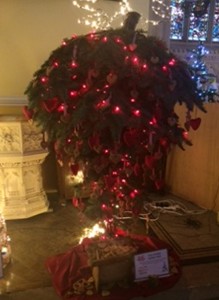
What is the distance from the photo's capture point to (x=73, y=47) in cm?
152

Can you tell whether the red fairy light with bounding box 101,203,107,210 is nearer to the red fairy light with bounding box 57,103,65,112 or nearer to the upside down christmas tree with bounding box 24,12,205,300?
the upside down christmas tree with bounding box 24,12,205,300

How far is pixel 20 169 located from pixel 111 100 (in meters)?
1.46

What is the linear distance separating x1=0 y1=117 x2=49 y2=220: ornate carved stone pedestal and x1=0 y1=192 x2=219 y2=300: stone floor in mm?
116

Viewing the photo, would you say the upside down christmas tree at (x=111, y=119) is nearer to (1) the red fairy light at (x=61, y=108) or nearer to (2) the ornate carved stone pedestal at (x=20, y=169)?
(1) the red fairy light at (x=61, y=108)

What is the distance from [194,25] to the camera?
5102 millimetres

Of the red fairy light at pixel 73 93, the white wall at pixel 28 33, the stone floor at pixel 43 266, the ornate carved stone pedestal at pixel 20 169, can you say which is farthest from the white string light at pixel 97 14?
the stone floor at pixel 43 266

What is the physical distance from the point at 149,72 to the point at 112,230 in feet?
3.21

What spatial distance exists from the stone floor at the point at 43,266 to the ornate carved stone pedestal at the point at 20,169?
116mm

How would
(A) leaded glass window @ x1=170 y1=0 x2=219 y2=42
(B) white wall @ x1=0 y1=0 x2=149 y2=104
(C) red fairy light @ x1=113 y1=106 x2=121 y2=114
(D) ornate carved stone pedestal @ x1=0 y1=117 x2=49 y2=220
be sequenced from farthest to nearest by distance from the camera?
(A) leaded glass window @ x1=170 y1=0 x2=219 y2=42, (B) white wall @ x1=0 y1=0 x2=149 y2=104, (D) ornate carved stone pedestal @ x1=0 y1=117 x2=49 y2=220, (C) red fairy light @ x1=113 y1=106 x2=121 y2=114

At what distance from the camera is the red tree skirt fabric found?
1.69 meters

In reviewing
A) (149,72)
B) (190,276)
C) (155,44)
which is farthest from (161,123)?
(190,276)

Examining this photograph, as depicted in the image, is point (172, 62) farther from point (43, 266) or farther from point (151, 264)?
point (43, 266)

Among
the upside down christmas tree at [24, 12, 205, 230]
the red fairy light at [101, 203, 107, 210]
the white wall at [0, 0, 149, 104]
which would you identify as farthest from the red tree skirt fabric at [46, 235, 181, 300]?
the white wall at [0, 0, 149, 104]

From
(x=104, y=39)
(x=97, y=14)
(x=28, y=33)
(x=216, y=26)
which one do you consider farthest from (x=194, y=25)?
(x=104, y=39)
